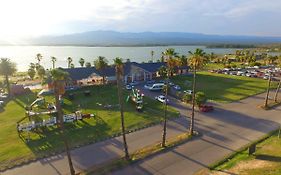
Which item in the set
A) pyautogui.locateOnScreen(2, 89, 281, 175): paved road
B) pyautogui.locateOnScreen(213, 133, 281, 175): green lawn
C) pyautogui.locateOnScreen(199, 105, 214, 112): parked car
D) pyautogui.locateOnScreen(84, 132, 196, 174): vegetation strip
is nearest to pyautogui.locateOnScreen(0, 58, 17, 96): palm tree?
pyautogui.locateOnScreen(2, 89, 281, 175): paved road

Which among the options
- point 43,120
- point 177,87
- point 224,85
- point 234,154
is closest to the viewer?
point 234,154

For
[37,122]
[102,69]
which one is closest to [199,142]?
[37,122]

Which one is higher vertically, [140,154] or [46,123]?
[46,123]

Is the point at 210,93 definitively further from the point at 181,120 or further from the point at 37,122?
the point at 37,122

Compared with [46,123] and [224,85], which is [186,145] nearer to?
[46,123]

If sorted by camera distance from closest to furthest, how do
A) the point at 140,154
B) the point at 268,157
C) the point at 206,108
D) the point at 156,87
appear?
the point at 268,157, the point at 140,154, the point at 206,108, the point at 156,87

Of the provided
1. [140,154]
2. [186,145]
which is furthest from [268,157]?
[140,154]

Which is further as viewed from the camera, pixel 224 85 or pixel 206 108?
pixel 224 85

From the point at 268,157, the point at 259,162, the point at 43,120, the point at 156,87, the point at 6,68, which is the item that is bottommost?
the point at 259,162
